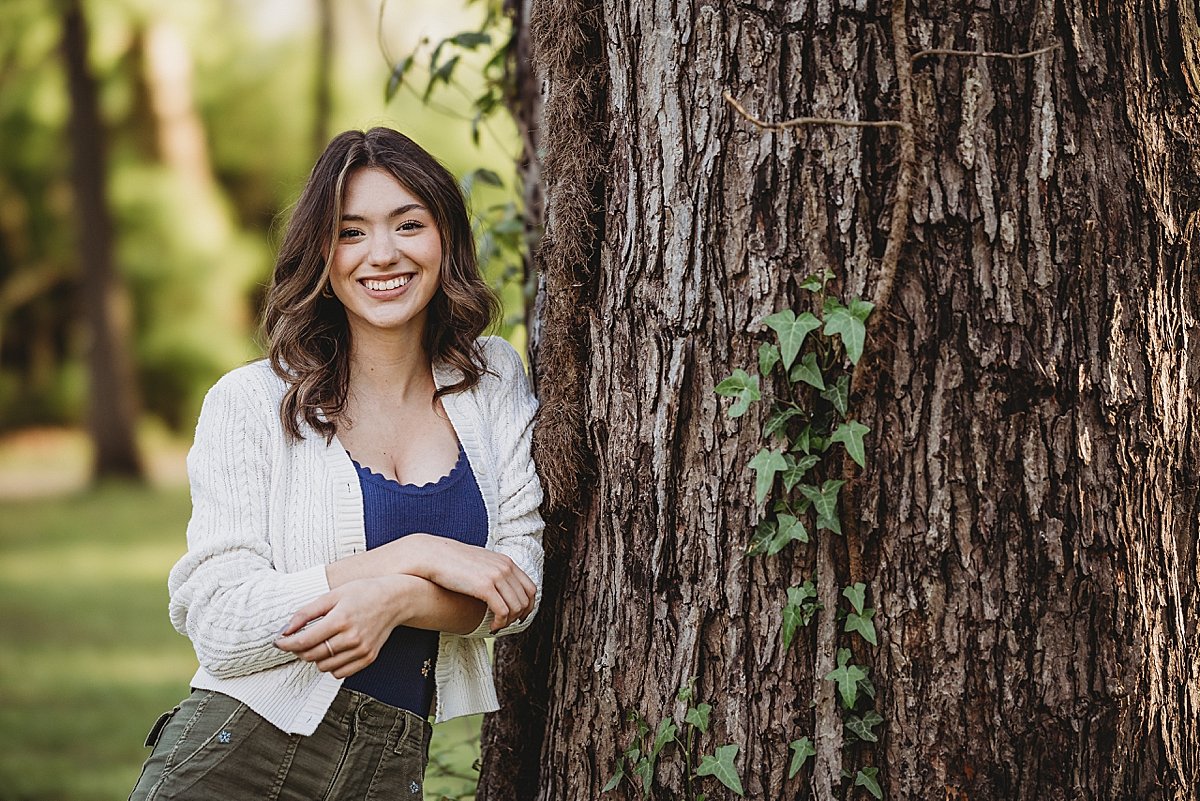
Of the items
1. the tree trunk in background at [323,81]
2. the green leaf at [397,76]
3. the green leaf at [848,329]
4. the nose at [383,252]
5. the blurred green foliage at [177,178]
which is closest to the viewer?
the green leaf at [848,329]

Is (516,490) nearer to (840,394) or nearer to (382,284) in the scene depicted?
(382,284)

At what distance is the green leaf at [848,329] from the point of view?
6.37 ft

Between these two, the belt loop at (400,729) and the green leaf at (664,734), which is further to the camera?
the belt loop at (400,729)

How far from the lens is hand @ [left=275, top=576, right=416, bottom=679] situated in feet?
6.93

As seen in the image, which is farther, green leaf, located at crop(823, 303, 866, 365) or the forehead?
the forehead

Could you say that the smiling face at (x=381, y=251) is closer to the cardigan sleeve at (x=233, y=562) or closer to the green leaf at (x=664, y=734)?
the cardigan sleeve at (x=233, y=562)

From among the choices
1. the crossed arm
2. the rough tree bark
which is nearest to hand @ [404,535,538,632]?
the crossed arm

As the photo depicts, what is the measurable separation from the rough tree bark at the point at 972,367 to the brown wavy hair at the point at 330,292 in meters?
0.53

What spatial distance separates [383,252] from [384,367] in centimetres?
25

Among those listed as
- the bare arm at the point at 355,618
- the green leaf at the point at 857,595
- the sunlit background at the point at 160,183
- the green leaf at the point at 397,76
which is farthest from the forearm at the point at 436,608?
the sunlit background at the point at 160,183

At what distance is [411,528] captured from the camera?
91.0 inches

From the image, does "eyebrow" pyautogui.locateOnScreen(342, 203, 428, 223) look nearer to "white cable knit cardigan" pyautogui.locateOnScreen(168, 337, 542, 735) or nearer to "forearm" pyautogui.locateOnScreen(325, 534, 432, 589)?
"white cable knit cardigan" pyautogui.locateOnScreen(168, 337, 542, 735)

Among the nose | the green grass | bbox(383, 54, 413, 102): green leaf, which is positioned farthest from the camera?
the green grass

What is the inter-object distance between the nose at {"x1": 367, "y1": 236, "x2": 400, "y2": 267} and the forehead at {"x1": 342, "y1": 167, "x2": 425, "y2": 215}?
2.4 inches
